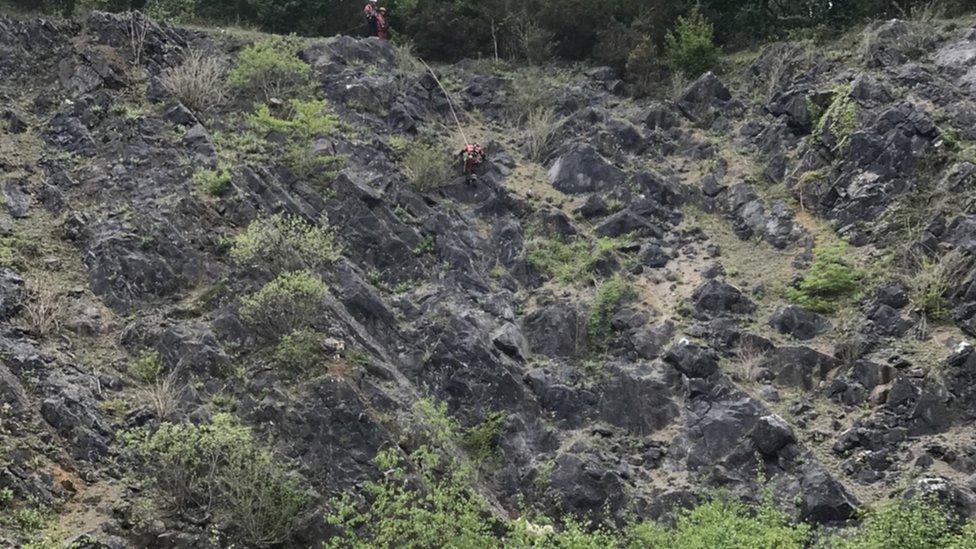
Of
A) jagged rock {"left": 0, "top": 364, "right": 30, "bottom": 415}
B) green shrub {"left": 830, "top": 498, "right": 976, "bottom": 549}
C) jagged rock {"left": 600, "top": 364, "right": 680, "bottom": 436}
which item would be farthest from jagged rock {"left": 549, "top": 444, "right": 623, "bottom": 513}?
jagged rock {"left": 0, "top": 364, "right": 30, "bottom": 415}

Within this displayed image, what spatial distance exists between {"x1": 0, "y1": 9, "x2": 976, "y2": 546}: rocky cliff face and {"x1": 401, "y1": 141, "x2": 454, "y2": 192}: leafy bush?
9.9 inches

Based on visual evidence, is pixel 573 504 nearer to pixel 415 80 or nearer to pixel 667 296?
pixel 667 296

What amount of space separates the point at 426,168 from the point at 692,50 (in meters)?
8.10

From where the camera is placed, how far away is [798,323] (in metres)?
17.3

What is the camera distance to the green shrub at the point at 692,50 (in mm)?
23891

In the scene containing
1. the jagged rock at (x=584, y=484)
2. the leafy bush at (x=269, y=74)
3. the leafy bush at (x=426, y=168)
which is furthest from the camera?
the leafy bush at (x=269, y=74)

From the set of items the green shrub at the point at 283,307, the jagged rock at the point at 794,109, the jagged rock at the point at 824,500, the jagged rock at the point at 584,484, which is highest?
the jagged rock at the point at 794,109

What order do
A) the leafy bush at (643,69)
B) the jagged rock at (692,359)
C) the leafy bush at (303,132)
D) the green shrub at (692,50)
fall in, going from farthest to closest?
the leafy bush at (643,69)
the green shrub at (692,50)
the leafy bush at (303,132)
the jagged rock at (692,359)

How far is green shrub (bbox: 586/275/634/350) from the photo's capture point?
58.3 feet

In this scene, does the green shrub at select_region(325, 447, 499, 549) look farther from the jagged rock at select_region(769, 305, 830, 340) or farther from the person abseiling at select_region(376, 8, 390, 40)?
the person abseiling at select_region(376, 8, 390, 40)

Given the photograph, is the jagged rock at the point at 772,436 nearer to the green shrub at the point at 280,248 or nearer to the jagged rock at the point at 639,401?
the jagged rock at the point at 639,401

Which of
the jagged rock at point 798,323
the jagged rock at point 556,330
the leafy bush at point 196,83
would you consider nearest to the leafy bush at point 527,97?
the jagged rock at point 556,330

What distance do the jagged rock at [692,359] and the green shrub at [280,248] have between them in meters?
6.23

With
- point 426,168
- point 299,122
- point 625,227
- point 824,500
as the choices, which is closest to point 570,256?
point 625,227
